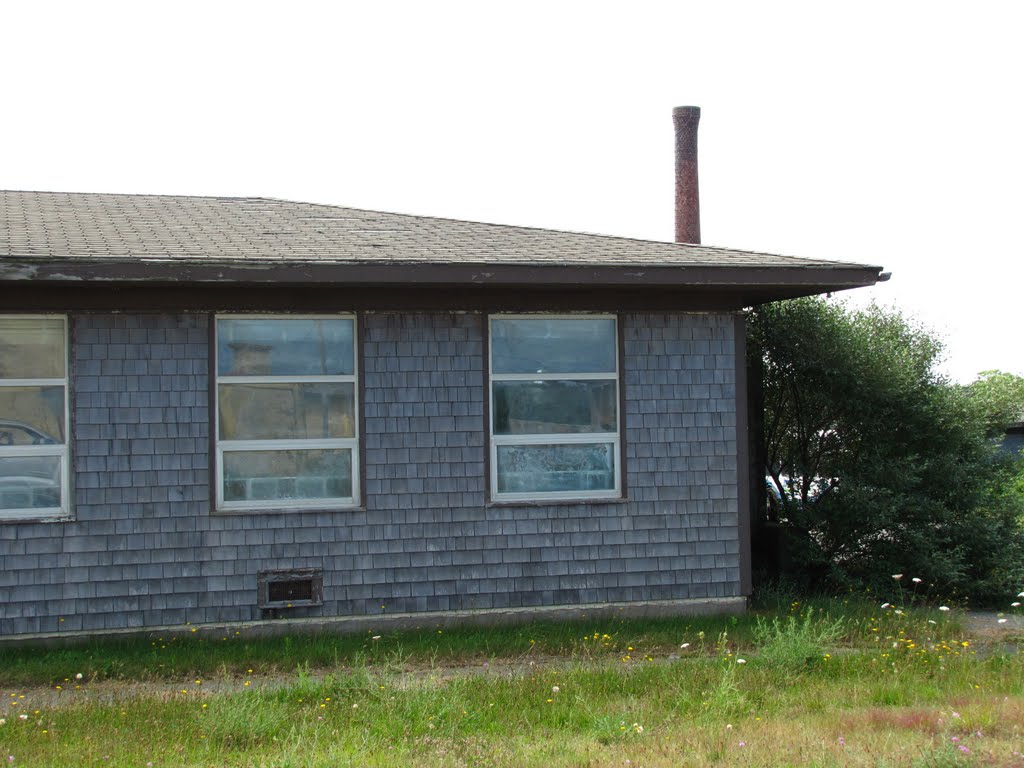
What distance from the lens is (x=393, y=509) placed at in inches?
374

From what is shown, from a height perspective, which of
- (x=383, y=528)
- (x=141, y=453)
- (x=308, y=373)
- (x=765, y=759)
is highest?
(x=308, y=373)

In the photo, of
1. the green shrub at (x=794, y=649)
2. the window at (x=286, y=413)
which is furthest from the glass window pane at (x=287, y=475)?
the green shrub at (x=794, y=649)

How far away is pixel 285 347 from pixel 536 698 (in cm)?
376

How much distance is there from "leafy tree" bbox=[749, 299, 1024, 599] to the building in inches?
68.8

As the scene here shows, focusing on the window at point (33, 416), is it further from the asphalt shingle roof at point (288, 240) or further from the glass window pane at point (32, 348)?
the asphalt shingle roof at point (288, 240)

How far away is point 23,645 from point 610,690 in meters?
4.44

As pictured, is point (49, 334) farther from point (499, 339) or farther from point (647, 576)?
point (647, 576)

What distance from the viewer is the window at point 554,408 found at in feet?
32.2

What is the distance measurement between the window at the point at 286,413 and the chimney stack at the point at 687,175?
10315 mm

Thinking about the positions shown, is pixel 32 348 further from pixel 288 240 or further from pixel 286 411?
pixel 288 240

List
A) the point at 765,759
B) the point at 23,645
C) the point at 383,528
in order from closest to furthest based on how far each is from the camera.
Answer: the point at 765,759 → the point at 23,645 → the point at 383,528

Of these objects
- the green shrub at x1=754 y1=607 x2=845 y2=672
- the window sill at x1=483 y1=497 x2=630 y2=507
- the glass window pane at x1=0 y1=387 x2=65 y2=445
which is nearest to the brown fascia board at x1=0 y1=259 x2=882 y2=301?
the glass window pane at x1=0 y1=387 x2=65 y2=445

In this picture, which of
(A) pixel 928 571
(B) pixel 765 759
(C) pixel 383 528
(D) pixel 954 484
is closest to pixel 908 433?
(D) pixel 954 484

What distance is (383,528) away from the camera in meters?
9.48
